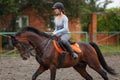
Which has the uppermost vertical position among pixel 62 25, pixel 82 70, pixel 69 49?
pixel 62 25

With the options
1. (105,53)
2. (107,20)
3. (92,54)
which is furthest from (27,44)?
(107,20)

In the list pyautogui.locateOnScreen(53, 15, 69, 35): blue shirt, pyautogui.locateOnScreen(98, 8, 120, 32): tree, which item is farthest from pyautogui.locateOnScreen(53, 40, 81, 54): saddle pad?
pyautogui.locateOnScreen(98, 8, 120, 32): tree

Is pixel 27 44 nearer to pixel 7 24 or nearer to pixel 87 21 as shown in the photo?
pixel 7 24

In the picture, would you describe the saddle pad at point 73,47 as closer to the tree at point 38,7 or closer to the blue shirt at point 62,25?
the blue shirt at point 62,25

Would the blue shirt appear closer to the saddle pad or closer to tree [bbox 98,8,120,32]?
the saddle pad

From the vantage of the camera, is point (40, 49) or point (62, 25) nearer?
point (40, 49)

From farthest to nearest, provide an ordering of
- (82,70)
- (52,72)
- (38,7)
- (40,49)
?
(38,7), (82,70), (40,49), (52,72)

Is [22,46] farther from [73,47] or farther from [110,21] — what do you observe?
[110,21]

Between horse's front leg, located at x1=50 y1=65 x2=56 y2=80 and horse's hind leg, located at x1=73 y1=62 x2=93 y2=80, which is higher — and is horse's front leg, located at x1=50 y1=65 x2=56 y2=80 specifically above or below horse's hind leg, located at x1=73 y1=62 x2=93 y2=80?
above

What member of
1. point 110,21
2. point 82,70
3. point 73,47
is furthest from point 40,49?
point 110,21

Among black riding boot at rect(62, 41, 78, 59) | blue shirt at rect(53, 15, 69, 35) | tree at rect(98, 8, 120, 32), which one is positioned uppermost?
blue shirt at rect(53, 15, 69, 35)

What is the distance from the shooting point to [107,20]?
32781mm

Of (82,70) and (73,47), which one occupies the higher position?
(73,47)

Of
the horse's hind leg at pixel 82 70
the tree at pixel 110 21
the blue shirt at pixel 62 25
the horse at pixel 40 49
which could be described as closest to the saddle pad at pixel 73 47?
the horse at pixel 40 49
